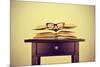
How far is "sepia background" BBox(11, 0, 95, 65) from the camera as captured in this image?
1.69m

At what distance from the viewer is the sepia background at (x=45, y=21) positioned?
5.56 ft

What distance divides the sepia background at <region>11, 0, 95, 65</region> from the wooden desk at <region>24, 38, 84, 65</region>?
4 centimetres

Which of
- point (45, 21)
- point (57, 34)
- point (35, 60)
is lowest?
point (35, 60)

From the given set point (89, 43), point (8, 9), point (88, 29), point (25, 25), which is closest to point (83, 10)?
point (88, 29)

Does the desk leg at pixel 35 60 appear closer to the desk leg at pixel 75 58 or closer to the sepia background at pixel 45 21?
the sepia background at pixel 45 21

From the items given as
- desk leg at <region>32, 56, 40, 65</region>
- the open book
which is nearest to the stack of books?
the open book

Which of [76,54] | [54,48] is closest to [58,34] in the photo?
[54,48]

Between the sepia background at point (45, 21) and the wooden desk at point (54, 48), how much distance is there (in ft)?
0.14

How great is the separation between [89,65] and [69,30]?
0.46 meters

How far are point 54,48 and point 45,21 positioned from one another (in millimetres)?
308

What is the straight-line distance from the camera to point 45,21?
70.0 inches

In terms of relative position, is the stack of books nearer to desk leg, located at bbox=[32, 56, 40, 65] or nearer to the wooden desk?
the wooden desk

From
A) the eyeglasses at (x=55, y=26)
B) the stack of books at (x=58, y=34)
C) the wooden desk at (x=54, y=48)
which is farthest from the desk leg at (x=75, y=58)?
the eyeglasses at (x=55, y=26)

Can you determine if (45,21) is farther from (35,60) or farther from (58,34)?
(35,60)
